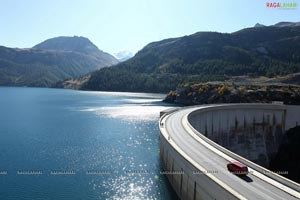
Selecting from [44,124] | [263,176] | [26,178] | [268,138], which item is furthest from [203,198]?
[44,124]

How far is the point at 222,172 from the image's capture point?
3503 cm

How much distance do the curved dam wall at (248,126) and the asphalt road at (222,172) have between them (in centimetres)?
2047

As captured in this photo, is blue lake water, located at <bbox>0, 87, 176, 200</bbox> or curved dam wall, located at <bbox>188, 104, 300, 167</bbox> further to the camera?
curved dam wall, located at <bbox>188, 104, 300, 167</bbox>

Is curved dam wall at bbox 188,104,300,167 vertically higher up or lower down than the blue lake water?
higher up

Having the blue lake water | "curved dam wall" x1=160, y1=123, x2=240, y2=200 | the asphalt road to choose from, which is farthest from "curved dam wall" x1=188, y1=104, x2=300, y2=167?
"curved dam wall" x1=160, y1=123, x2=240, y2=200

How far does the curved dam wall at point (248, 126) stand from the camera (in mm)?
76250

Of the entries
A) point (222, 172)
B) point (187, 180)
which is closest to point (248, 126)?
point (187, 180)

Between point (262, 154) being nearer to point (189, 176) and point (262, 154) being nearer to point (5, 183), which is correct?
point (189, 176)

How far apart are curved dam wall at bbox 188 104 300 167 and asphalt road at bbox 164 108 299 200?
67.2 feet

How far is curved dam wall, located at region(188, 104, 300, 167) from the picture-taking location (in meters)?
76.2

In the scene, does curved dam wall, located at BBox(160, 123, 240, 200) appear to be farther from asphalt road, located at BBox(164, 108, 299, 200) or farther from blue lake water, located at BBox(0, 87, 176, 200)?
blue lake water, located at BBox(0, 87, 176, 200)

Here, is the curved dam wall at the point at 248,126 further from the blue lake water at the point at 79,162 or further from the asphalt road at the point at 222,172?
the asphalt road at the point at 222,172

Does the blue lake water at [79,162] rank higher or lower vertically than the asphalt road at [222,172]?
lower

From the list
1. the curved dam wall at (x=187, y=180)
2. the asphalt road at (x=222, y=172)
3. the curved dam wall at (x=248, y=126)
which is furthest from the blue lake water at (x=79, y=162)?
the curved dam wall at (x=248, y=126)
